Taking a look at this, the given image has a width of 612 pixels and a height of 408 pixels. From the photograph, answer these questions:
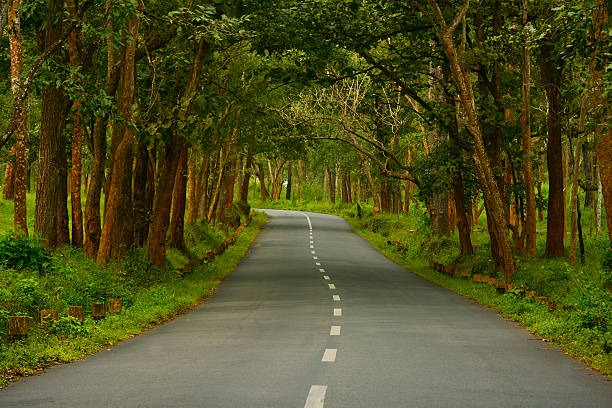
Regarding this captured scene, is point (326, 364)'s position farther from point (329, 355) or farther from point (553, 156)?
point (553, 156)

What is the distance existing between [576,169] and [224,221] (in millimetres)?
27572

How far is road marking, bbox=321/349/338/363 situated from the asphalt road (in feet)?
0.05

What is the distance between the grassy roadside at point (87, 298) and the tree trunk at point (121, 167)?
52 cm

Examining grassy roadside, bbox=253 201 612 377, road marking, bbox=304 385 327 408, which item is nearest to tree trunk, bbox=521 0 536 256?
grassy roadside, bbox=253 201 612 377

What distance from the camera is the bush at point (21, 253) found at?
14906 mm

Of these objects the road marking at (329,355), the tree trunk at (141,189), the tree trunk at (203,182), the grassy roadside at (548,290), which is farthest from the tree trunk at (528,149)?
the tree trunk at (203,182)

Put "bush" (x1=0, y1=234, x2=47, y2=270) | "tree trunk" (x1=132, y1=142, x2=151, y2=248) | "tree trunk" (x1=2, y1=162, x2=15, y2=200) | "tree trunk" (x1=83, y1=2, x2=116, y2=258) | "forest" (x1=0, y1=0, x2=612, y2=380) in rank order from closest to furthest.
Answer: "bush" (x1=0, y1=234, x2=47, y2=270), "forest" (x1=0, y1=0, x2=612, y2=380), "tree trunk" (x1=83, y1=2, x2=116, y2=258), "tree trunk" (x1=132, y1=142, x2=151, y2=248), "tree trunk" (x1=2, y1=162, x2=15, y2=200)

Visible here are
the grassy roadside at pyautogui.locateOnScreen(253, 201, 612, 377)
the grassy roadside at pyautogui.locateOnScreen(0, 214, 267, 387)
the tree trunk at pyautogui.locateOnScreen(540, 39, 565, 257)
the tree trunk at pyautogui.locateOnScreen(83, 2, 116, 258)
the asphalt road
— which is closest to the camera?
the asphalt road

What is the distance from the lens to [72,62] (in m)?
19.5

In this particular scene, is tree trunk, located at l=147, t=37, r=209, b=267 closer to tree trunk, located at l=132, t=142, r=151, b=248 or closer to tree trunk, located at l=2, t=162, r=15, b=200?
tree trunk, located at l=132, t=142, r=151, b=248

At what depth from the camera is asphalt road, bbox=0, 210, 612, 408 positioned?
23.4 feet

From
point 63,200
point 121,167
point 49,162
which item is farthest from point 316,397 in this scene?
point 63,200

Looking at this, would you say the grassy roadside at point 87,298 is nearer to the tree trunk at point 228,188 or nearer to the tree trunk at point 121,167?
the tree trunk at point 121,167

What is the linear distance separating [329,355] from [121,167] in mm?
10763
